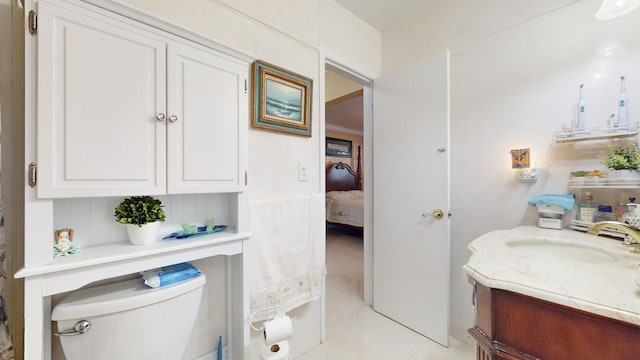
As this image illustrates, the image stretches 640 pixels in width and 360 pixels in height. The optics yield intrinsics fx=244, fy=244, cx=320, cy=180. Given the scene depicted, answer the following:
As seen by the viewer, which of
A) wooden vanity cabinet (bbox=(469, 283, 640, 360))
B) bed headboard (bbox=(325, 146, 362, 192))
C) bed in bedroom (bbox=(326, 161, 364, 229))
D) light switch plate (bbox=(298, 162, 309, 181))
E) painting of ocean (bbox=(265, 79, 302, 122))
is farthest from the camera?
bed headboard (bbox=(325, 146, 362, 192))

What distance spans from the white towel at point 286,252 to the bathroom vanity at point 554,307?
3.08 feet

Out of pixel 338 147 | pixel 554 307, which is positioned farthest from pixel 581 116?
pixel 338 147

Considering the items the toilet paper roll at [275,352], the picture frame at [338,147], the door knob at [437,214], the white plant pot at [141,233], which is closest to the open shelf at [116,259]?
the white plant pot at [141,233]

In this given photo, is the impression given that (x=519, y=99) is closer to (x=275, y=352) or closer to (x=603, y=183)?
(x=603, y=183)

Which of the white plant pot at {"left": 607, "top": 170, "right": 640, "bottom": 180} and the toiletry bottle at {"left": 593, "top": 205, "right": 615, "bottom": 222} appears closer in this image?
the white plant pot at {"left": 607, "top": 170, "right": 640, "bottom": 180}

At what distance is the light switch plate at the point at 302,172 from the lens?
5.25 ft

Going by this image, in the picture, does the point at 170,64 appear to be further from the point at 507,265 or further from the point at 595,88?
the point at 595,88

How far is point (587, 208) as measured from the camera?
1255 millimetres

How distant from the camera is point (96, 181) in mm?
825

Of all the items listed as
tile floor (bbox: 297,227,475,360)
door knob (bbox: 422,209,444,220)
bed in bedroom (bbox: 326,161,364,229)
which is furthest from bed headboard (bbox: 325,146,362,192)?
→ door knob (bbox: 422,209,444,220)

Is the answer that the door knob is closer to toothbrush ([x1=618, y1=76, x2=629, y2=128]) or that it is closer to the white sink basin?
the white sink basin

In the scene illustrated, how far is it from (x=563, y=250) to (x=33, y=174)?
2048 mm

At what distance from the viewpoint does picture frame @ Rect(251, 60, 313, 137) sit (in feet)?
4.51

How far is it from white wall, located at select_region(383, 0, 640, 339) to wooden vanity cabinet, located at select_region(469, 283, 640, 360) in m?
1.10
